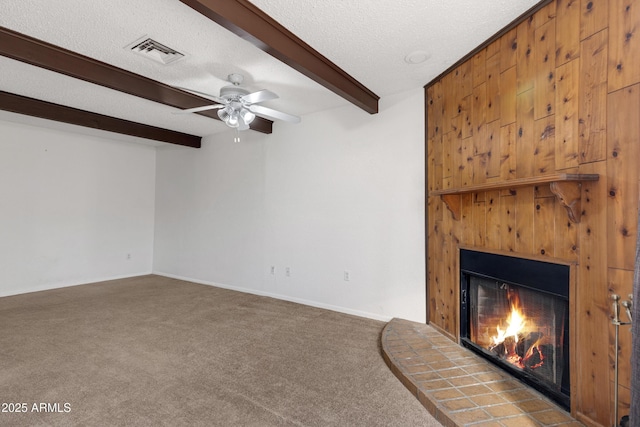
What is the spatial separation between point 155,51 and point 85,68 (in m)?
0.74

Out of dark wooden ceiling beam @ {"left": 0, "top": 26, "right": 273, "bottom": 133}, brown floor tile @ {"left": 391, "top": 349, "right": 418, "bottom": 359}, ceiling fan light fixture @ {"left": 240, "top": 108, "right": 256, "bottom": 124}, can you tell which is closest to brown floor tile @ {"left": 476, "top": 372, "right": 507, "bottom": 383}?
brown floor tile @ {"left": 391, "top": 349, "right": 418, "bottom": 359}

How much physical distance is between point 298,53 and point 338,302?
293 cm

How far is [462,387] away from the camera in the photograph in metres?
2.21

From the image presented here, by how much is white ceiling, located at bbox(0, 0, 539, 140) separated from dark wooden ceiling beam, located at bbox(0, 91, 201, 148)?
0.88ft

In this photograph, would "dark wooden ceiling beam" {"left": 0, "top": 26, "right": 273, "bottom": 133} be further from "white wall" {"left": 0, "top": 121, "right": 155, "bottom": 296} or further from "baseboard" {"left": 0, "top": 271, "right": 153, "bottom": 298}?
"baseboard" {"left": 0, "top": 271, "right": 153, "bottom": 298}

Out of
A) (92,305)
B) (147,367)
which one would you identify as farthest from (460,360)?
(92,305)

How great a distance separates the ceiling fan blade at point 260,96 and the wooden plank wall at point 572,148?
167cm

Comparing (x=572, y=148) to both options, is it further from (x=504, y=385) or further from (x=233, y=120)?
(x=233, y=120)

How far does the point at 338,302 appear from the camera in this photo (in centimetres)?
424

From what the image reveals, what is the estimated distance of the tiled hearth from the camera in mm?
1877

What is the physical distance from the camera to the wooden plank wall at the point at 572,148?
5.38 ft

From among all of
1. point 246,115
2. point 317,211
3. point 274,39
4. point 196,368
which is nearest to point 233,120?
point 246,115

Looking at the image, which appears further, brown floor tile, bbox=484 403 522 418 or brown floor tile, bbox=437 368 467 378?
brown floor tile, bbox=437 368 467 378

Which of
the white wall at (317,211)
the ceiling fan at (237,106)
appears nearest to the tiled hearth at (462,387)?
the white wall at (317,211)
